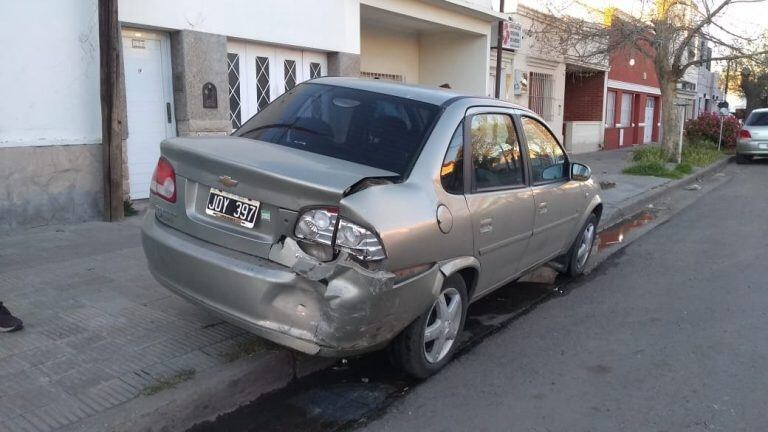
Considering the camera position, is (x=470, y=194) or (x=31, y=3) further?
(x=31, y=3)

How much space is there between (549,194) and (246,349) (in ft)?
8.66

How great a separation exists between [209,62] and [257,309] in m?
5.71

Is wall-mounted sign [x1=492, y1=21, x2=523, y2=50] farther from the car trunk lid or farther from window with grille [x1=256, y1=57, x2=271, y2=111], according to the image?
the car trunk lid

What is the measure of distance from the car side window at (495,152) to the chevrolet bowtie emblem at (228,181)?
154 centimetres

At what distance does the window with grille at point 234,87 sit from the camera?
866 centimetres

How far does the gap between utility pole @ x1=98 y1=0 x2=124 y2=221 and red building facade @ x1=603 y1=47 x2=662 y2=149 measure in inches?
728

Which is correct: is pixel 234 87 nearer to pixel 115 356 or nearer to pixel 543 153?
pixel 543 153

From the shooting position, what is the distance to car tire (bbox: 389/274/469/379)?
11.8ft

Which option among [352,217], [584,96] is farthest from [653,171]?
[352,217]

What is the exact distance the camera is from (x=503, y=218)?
4.15 metres

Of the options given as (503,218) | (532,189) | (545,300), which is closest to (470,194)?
(503,218)

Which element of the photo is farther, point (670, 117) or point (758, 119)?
point (758, 119)

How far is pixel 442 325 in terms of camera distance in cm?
383

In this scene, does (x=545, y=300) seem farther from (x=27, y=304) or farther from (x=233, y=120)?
(x=233, y=120)
